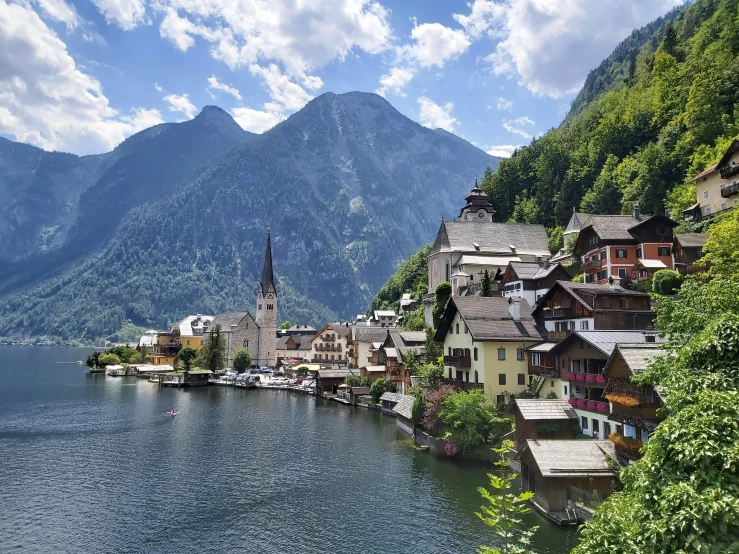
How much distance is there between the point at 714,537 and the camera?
10.1 meters

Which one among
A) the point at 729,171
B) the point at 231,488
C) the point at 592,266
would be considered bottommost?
the point at 231,488

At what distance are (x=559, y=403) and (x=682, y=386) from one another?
28233 mm

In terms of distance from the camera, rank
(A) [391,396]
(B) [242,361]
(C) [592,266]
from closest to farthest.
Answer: (C) [592,266] → (A) [391,396] → (B) [242,361]

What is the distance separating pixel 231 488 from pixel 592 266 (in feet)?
162

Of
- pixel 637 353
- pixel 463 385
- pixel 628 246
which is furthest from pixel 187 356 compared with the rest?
pixel 637 353

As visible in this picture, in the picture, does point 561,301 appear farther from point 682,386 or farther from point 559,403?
point 682,386

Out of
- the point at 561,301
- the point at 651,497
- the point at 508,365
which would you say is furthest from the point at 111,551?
the point at 561,301

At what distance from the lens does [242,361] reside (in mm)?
126625

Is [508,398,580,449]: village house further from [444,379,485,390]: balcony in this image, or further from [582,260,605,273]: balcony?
[582,260,605,273]: balcony

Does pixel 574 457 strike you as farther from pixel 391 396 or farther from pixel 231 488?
pixel 391 396

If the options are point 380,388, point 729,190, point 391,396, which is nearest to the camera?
point 729,190

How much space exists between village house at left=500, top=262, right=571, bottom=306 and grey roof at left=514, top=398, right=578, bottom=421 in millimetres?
20889

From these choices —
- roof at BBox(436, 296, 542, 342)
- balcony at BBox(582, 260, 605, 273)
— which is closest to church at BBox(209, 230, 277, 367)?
roof at BBox(436, 296, 542, 342)

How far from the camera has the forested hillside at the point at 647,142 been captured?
77438mm
